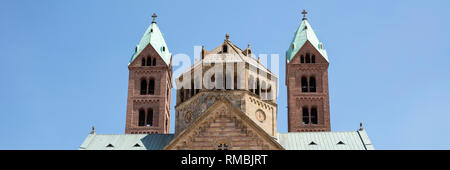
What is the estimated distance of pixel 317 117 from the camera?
250ft

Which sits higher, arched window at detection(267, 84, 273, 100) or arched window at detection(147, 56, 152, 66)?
arched window at detection(147, 56, 152, 66)

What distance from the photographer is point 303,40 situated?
80.8 m

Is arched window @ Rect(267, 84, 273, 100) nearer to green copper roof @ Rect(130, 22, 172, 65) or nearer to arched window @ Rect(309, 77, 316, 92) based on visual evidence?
arched window @ Rect(309, 77, 316, 92)

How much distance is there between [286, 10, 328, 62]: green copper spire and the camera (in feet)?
263

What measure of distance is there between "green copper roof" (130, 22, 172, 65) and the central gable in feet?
89.3

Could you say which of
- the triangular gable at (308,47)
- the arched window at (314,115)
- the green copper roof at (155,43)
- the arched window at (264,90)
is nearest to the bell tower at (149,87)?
the green copper roof at (155,43)

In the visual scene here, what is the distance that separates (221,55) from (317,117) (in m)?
17.1

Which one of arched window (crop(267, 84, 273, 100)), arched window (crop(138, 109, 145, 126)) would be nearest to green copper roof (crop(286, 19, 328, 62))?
arched window (crop(138, 109, 145, 126))

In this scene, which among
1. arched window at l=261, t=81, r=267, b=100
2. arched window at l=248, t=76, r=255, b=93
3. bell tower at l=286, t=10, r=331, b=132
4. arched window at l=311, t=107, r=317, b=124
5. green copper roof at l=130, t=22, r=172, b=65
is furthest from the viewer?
green copper roof at l=130, t=22, r=172, b=65

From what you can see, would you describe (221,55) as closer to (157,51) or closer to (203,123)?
(203,123)

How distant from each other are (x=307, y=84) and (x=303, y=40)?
535 centimetres

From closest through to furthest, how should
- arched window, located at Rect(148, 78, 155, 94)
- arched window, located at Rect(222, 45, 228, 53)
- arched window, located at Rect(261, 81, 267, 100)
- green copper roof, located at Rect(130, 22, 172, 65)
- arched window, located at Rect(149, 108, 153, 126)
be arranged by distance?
arched window, located at Rect(261, 81, 267, 100)
arched window, located at Rect(222, 45, 228, 53)
arched window, located at Rect(149, 108, 153, 126)
arched window, located at Rect(148, 78, 155, 94)
green copper roof, located at Rect(130, 22, 172, 65)
